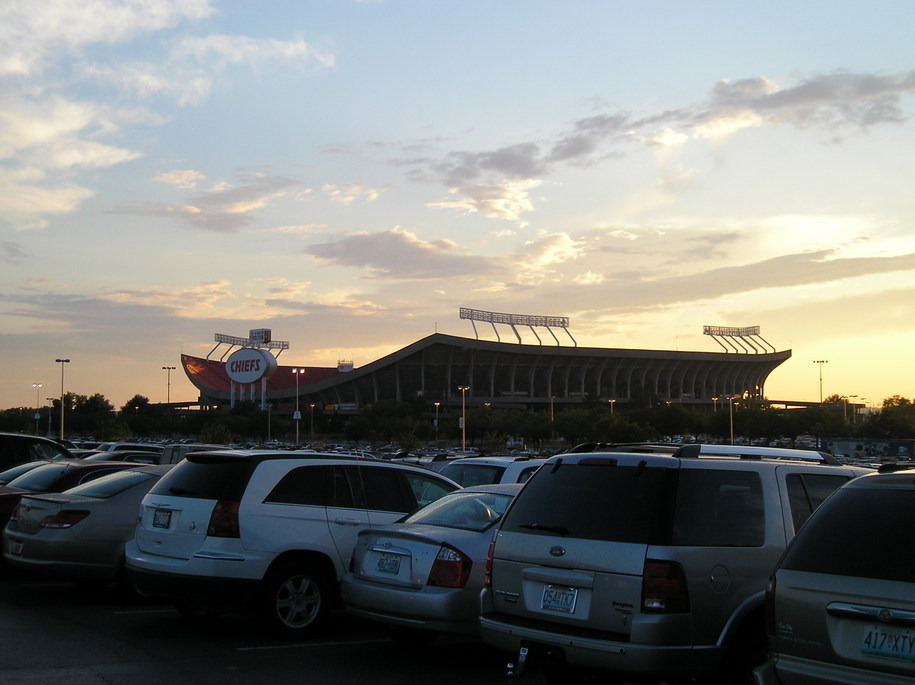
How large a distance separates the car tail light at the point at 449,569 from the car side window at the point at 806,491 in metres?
2.67

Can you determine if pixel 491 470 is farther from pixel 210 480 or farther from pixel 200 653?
pixel 200 653

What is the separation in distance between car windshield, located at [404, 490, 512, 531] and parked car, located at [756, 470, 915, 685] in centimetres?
394

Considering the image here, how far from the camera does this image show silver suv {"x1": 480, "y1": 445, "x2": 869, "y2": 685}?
20.1 feet

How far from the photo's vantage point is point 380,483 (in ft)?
34.0

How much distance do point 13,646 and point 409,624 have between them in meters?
3.74

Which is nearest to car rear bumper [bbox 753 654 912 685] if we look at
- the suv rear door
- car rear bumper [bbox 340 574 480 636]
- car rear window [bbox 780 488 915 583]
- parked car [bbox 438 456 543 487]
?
car rear window [bbox 780 488 915 583]

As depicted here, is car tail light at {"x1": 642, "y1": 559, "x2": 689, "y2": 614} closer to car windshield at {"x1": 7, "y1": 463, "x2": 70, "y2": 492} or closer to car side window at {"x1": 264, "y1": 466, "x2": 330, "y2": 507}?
car side window at {"x1": 264, "y1": 466, "x2": 330, "y2": 507}

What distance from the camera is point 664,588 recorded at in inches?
240

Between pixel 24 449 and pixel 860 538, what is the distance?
16094mm

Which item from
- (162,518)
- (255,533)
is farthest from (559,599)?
(162,518)

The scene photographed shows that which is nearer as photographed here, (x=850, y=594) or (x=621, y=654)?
(x=850, y=594)

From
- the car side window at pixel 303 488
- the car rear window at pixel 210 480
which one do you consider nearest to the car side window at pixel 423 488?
the car side window at pixel 303 488

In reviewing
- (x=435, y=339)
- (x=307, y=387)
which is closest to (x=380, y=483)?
(x=435, y=339)

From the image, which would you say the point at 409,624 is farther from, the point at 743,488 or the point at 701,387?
the point at 701,387
